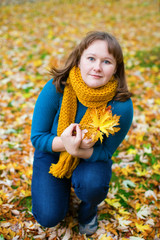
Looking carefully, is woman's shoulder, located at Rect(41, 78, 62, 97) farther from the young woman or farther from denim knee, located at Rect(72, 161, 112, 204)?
denim knee, located at Rect(72, 161, 112, 204)

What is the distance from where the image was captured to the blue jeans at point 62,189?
1.48 meters

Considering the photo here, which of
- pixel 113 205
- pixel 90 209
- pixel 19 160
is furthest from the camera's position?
pixel 19 160

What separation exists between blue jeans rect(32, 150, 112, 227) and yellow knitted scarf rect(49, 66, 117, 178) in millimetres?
84

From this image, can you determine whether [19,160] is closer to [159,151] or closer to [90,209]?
[90,209]

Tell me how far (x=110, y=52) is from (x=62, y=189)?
3.49ft

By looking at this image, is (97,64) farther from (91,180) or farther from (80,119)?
(91,180)

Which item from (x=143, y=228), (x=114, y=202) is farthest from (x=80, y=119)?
(x=143, y=228)

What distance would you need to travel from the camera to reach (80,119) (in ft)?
5.12

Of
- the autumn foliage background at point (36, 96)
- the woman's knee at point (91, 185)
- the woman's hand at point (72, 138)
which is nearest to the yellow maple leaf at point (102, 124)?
the woman's hand at point (72, 138)

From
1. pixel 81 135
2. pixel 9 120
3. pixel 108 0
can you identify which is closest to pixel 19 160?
pixel 9 120

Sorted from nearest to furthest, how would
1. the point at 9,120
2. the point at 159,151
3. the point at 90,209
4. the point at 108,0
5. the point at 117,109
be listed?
the point at 117,109 → the point at 90,209 → the point at 159,151 → the point at 9,120 → the point at 108,0

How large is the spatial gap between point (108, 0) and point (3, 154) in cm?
788

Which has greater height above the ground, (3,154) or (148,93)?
(148,93)

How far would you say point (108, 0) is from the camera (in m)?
8.17
